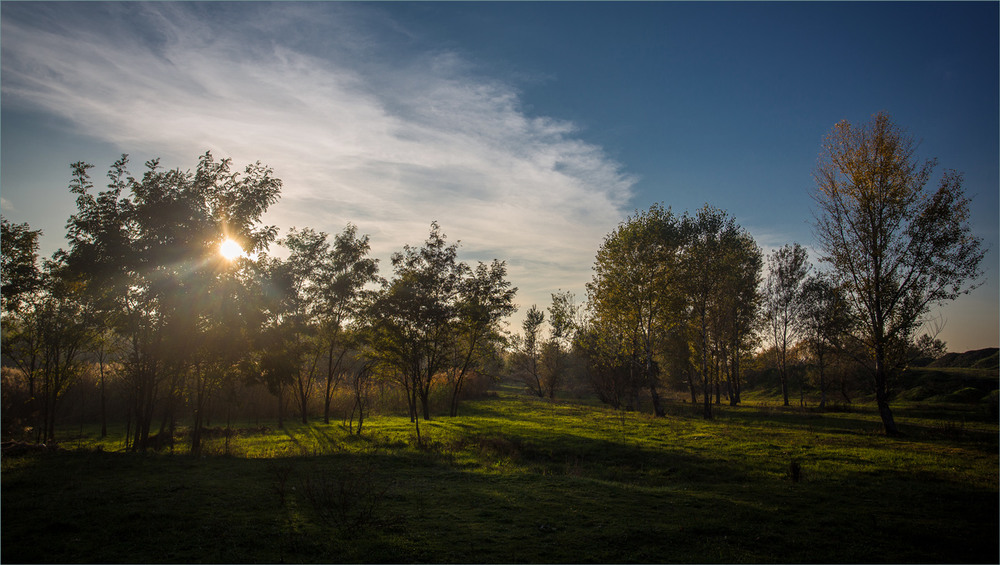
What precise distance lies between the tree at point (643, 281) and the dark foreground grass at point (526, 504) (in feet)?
50.3

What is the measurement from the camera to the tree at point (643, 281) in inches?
1359

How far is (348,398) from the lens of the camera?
4647 cm

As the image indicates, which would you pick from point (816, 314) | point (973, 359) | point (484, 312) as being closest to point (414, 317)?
point (484, 312)

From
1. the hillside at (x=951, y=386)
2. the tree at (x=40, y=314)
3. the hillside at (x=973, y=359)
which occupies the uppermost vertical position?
the tree at (x=40, y=314)

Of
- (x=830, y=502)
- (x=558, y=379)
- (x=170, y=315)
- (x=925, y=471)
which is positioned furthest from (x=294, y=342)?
(x=558, y=379)

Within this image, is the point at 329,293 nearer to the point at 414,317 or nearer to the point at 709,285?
the point at 414,317

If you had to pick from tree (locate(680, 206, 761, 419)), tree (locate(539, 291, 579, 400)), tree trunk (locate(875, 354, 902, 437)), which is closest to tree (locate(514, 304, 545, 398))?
tree (locate(539, 291, 579, 400))

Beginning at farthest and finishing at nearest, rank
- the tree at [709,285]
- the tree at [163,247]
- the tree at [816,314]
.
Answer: the tree at [816,314] → the tree at [709,285] → the tree at [163,247]

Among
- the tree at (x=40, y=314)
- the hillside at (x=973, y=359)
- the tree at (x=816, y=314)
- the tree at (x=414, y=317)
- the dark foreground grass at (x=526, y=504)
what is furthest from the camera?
the hillside at (x=973, y=359)

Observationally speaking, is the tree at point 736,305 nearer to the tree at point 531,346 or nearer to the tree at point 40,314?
the tree at point 531,346

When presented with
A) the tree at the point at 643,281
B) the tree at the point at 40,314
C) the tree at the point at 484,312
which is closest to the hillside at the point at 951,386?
the tree at the point at 643,281

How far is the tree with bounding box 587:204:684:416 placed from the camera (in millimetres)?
34531

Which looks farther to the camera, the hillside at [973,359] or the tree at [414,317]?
the hillside at [973,359]

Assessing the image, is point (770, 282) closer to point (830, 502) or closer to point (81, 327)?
point (830, 502)
